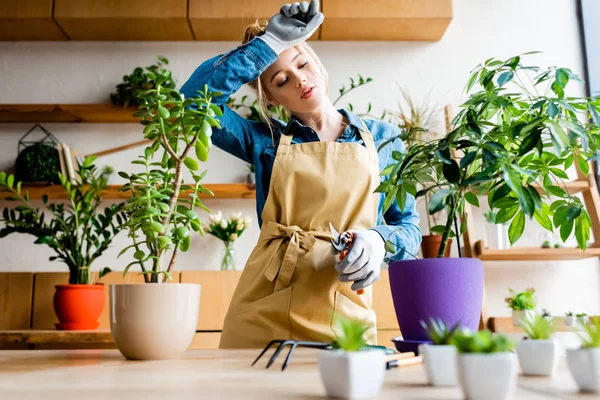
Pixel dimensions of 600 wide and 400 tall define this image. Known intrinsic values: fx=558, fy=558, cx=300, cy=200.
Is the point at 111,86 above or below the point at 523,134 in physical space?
above

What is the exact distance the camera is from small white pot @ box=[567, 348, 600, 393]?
19.9 inches

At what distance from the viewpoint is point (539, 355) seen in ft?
2.00

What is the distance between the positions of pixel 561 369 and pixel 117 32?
10.0 ft

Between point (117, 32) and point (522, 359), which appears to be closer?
point (522, 359)

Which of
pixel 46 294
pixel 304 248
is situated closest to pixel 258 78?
pixel 304 248

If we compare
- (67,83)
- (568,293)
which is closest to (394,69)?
(568,293)

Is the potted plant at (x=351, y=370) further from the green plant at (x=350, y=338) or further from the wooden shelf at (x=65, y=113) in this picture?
the wooden shelf at (x=65, y=113)

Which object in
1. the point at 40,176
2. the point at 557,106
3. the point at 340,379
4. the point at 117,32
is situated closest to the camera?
the point at 340,379

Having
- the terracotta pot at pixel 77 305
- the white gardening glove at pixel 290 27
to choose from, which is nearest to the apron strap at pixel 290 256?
the white gardening glove at pixel 290 27

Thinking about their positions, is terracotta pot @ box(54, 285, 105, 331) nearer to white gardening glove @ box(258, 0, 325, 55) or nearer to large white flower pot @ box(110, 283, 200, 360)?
white gardening glove @ box(258, 0, 325, 55)

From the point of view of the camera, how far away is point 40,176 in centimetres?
292

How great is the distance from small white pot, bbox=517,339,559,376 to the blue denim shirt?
820 millimetres

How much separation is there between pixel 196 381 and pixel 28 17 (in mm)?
2958

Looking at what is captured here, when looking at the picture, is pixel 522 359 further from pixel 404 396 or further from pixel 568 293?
pixel 568 293
